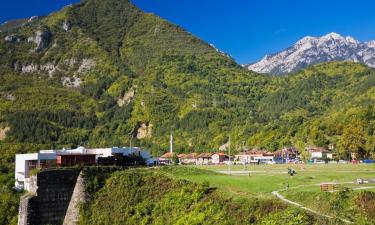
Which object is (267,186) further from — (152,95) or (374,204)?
(152,95)

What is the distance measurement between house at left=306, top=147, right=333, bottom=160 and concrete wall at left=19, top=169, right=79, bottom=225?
6939 cm

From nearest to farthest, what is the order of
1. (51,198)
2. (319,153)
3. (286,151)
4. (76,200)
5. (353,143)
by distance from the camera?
(51,198), (76,200), (353,143), (319,153), (286,151)

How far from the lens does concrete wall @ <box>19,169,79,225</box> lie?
137ft

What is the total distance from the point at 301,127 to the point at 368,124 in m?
25.9

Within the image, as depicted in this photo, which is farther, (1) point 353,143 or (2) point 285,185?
(1) point 353,143

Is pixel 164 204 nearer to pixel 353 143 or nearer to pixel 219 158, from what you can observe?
pixel 353 143

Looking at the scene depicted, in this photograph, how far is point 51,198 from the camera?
1686 inches

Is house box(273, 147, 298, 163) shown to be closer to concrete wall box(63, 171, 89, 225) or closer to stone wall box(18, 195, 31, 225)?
concrete wall box(63, 171, 89, 225)

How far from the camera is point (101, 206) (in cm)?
4272

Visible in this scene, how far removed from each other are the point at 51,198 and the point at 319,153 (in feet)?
251

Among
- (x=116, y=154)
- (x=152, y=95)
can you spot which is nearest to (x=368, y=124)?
(x=116, y=154)

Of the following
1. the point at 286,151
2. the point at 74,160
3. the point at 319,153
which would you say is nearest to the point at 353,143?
the point at 319,153

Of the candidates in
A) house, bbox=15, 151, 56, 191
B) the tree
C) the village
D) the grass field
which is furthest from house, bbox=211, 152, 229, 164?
house, bbox=15, 151, 56, 191

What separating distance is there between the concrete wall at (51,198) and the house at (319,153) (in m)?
69.4
